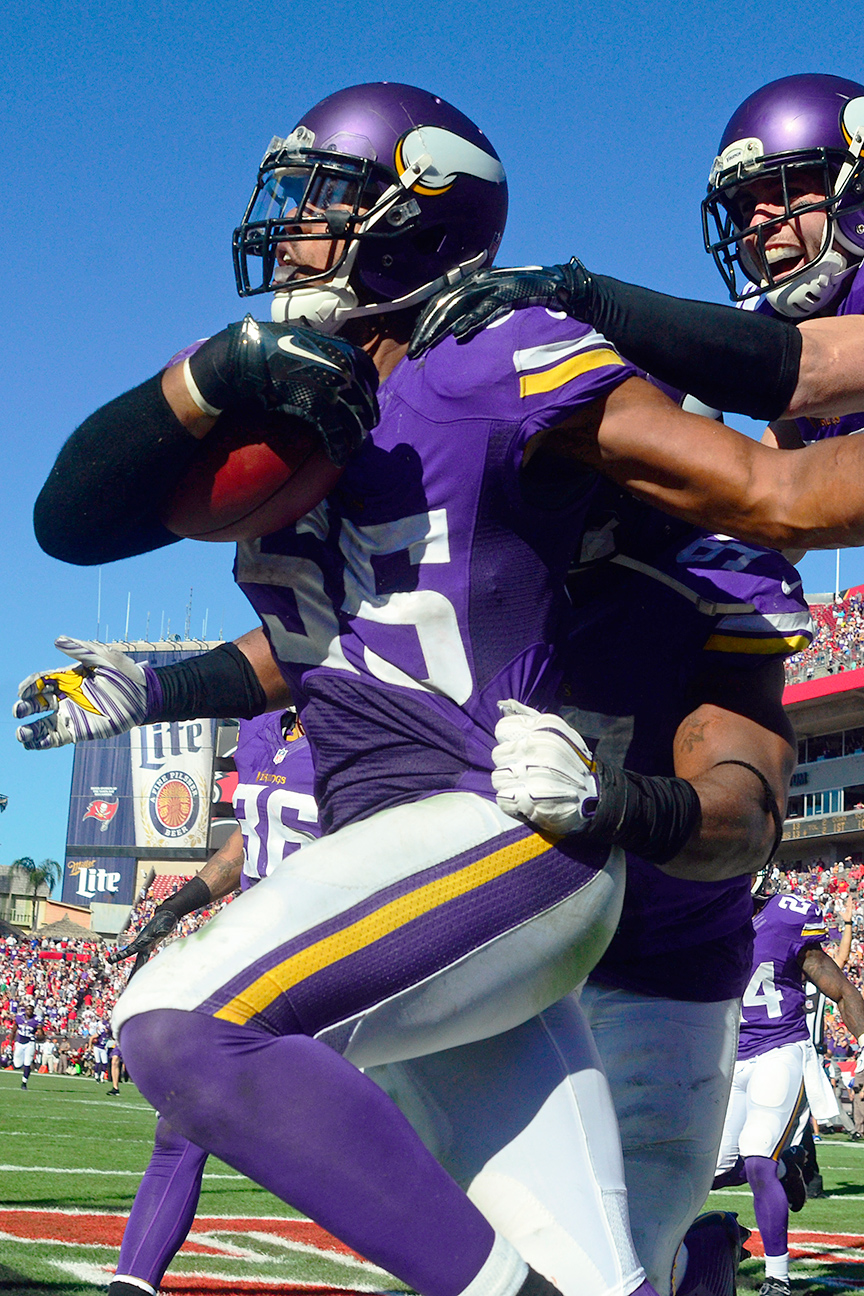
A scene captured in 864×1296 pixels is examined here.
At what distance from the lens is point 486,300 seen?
6.74ft

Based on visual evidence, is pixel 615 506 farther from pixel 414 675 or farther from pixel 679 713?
pixel 414 675

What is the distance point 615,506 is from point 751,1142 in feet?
15.7

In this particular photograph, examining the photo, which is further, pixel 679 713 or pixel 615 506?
pixel 679 713

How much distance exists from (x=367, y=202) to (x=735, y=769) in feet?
3.75

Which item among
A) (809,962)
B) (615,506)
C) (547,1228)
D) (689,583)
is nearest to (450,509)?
(615,506)

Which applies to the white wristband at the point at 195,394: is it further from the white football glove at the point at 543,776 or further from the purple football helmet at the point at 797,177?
the purple football helmet at the point at 797,177

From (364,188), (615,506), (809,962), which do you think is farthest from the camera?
(809,962)

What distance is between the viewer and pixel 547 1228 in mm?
1941

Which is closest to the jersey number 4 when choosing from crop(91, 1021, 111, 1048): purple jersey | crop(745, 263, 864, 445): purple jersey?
crop(745, 263, 864, 445): purple jersey

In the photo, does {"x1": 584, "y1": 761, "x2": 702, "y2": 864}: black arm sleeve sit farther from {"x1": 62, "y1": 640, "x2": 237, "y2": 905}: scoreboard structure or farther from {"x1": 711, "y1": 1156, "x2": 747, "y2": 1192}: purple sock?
{"x1": 62, "y1": 640, "x2": 237, "y2": 905}: scoreboard structure

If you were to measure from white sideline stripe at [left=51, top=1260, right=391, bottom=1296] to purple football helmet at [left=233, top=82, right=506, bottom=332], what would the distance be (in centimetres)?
359

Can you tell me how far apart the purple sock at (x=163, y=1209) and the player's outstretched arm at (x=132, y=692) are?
140cm

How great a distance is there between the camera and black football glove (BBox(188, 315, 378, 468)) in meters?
1.88

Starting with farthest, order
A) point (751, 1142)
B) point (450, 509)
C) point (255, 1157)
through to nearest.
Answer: point (751, 1142), point (450, 509), point (255, 1157)
